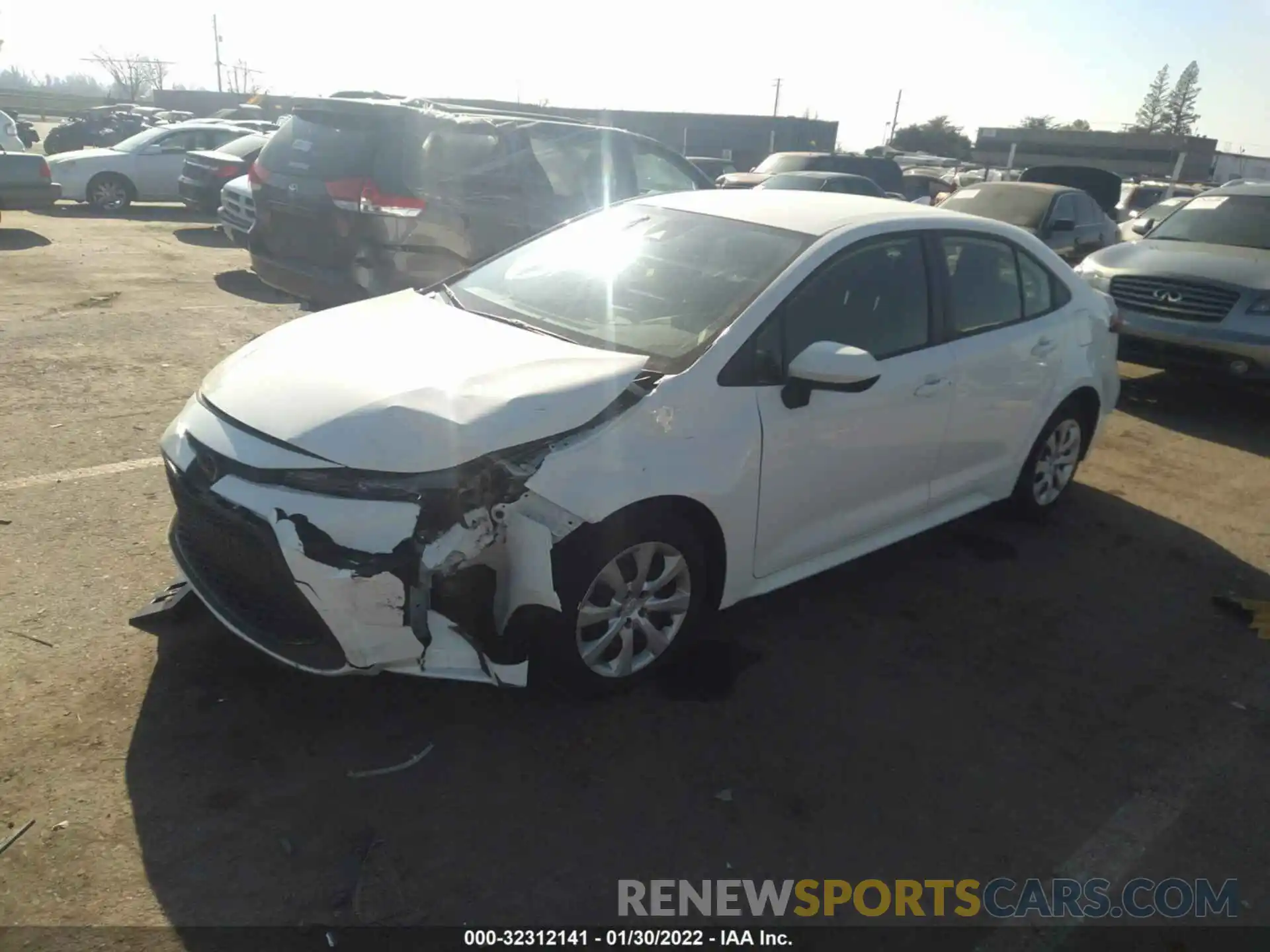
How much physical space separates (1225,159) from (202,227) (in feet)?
228

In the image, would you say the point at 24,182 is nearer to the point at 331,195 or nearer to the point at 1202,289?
the point at 331,195

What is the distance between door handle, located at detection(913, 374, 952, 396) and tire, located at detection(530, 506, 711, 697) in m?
1.31

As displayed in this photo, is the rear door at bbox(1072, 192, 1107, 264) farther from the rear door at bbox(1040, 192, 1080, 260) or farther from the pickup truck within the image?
the pickup truck

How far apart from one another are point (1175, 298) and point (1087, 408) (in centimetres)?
325

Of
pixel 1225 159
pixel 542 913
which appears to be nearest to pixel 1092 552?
pixel 542 913

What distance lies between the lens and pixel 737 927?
2.57m

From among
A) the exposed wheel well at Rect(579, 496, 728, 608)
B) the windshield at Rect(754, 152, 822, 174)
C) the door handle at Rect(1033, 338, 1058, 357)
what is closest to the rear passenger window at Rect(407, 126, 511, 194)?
the door handle at Rect(1033, 338, 1058, 357)

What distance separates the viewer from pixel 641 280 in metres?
3.96

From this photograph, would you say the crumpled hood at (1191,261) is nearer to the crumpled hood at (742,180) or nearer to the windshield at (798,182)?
the windshield at (798,182)

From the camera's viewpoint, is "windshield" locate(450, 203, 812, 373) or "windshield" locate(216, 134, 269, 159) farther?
"windshield" locate(216, 134, 269, 159)

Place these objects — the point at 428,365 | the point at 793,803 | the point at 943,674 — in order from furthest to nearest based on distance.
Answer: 1. the point at 943,674
2. the point at 428,365
3. the point at 793,803

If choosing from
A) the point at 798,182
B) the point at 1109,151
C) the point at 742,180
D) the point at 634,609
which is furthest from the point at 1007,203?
the point at 1109,151

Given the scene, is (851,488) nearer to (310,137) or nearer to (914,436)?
(914,436)

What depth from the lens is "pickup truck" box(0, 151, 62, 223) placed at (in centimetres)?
1308
